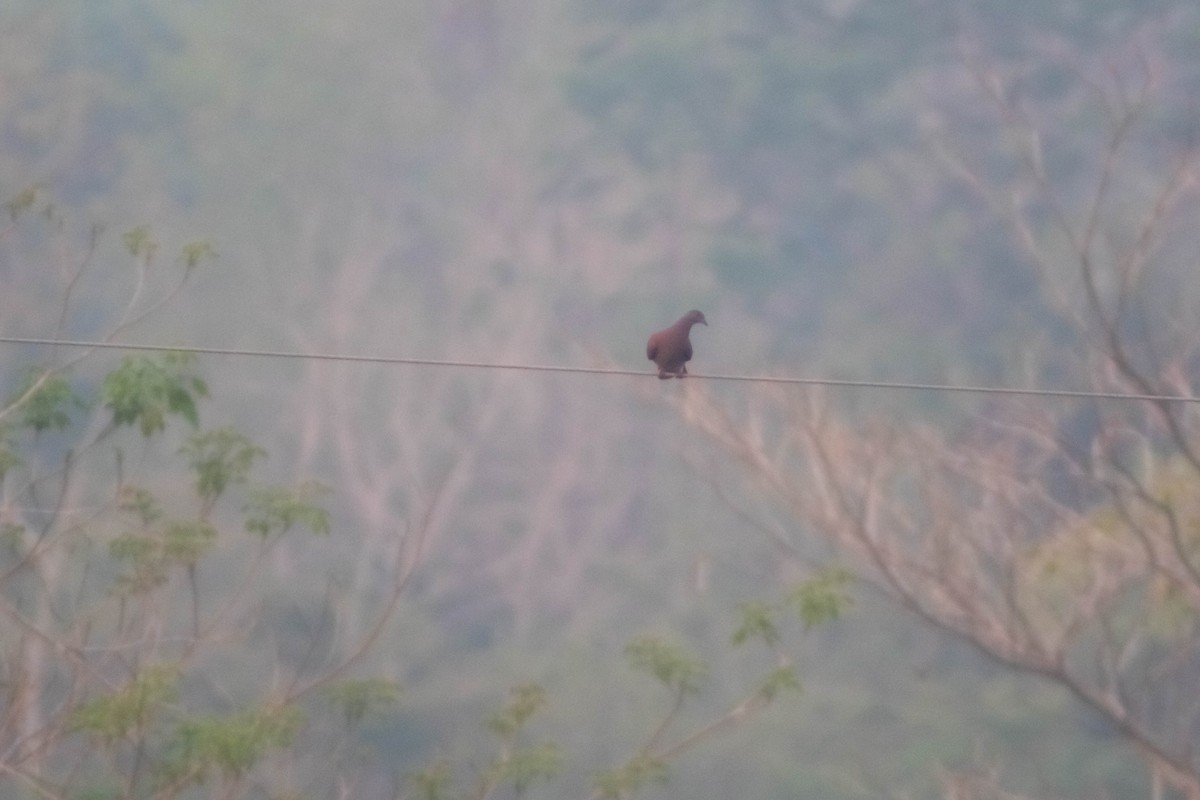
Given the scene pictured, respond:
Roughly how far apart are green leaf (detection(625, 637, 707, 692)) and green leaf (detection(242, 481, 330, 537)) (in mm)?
1413

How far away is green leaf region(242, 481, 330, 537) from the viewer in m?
6.60

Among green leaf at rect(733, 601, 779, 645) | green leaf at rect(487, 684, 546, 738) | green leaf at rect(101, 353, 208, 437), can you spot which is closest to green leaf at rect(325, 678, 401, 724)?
green leaf at rect(487, 684, 546, 738)

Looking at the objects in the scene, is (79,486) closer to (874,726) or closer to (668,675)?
(668,675)

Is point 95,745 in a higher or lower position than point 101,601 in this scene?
lower

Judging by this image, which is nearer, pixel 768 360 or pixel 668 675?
pixel 668 675

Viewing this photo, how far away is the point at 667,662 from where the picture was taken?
283 inches

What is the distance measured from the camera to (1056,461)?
8180mm

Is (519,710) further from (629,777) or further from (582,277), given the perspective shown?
(582,277)

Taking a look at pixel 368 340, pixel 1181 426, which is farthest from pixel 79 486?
pixel 1181 426

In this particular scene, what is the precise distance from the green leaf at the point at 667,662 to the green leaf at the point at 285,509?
1413 mm

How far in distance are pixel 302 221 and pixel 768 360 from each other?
90.0 inches

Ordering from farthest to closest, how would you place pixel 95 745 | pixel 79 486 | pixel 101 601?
1. pixel 79 486
2. pixel 101 601
3. pixel 95 745

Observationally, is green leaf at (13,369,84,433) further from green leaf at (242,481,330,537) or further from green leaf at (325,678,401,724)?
green leaf at (325,678,401,724)

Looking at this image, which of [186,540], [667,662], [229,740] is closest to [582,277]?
[667,662]
